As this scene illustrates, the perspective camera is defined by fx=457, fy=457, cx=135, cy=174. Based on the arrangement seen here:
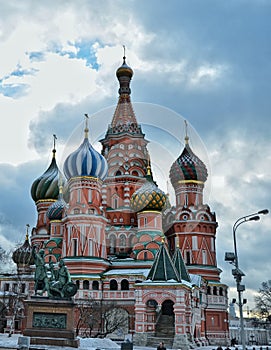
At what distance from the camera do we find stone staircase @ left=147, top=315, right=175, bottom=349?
33.7 m

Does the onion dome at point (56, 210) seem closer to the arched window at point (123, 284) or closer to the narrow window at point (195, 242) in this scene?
the arched window at point (123, 284)

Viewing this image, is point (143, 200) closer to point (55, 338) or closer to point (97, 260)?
point (97, 260)

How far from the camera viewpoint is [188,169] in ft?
167

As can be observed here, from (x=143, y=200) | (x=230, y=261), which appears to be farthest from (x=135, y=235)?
(x=230, y=261)

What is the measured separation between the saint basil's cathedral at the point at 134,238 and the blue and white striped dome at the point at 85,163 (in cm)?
10

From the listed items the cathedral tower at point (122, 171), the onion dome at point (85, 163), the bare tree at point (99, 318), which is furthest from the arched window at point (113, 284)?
the onion dome at point (85, 163)

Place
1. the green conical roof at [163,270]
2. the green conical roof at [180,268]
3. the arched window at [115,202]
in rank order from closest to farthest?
the green conical roof at [163,270]
the green conical roof at [180,268]
the arched window at [115,202]

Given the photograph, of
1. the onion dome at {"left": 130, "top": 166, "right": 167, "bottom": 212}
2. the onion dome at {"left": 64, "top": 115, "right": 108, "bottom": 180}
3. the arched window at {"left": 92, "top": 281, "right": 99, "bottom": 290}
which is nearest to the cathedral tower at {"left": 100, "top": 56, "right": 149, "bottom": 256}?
the onion dome at {"left": 130, "top": 166, "right": 167, "bottom": 212}

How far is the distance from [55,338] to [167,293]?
1308cm

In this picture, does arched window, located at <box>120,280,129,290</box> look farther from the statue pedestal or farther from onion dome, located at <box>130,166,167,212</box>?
the statue pedestal

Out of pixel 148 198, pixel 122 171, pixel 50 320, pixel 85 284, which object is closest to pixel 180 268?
pixel 85 284

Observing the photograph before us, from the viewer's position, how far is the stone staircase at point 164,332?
1325 inches

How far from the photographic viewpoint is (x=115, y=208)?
50750mm

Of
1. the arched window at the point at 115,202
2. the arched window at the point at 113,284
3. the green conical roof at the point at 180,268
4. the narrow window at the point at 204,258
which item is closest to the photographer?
the green conical roof at the point at 180,268
